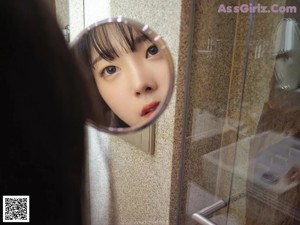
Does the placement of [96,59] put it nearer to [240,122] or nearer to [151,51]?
[151,51]

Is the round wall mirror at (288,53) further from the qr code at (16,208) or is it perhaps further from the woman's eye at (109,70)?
the qr code at (16,208)

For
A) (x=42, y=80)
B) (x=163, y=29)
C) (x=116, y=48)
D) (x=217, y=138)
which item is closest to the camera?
(x=42, y=80)

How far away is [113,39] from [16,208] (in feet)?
0.88

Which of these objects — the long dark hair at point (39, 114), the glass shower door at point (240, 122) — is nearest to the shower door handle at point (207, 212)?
the glass shower door at point (240, 122)

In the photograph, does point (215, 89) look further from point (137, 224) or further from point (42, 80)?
point (42, 80)

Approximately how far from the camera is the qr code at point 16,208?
318 mm

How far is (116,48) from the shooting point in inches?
17.8

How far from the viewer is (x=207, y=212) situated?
0.95m

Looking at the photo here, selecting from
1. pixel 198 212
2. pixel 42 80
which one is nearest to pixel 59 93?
pixel 42 80

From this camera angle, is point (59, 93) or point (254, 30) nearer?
point (59, 93)

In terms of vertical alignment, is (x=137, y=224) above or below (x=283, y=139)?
below

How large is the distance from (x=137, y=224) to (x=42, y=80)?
801 millimetres

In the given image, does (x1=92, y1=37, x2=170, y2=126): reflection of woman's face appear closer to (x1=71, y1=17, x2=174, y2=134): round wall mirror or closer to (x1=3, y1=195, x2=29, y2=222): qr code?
(x1=71, y1=17, x2=174, y2=134): round wall mirror

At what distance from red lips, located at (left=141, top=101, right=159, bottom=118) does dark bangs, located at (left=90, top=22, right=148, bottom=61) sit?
9cm
